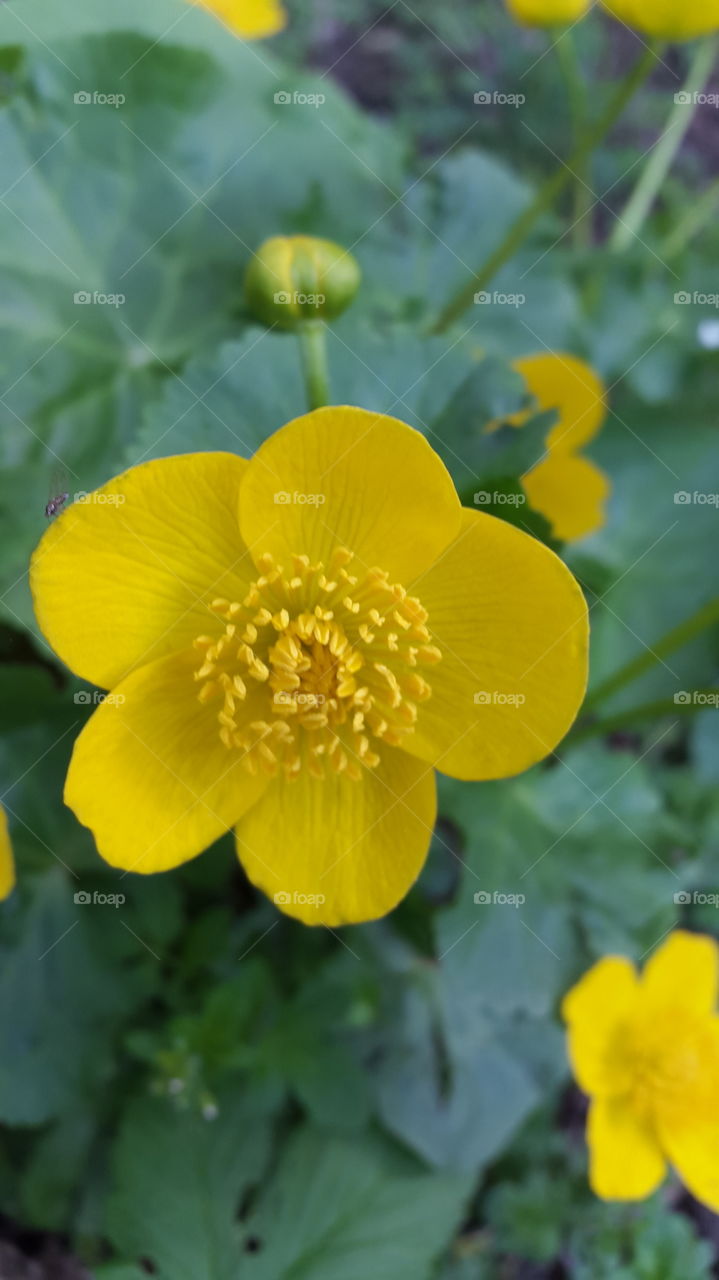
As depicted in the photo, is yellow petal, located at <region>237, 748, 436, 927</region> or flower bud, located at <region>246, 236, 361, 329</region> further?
flower bud, located at <region>246, 236, 361, 329</region>

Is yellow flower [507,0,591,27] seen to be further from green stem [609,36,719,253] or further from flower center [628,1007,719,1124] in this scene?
flower center [628,1007,719,1124]

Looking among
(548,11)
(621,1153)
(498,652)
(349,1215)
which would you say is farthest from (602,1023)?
(548,11)

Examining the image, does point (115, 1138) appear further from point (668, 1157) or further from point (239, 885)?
point (668, 1157)

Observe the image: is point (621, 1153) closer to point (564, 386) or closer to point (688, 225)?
point (564, 386)

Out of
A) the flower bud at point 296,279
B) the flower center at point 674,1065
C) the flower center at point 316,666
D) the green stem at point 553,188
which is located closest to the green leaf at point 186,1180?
the flower center at point 674,1065

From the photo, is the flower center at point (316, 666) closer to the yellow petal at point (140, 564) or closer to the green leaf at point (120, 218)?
the yellow petal at point (140, 564)

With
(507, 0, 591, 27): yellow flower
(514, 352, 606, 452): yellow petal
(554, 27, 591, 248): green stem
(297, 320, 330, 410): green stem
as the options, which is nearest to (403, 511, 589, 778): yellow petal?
(297, 320, 330, 410): green stem

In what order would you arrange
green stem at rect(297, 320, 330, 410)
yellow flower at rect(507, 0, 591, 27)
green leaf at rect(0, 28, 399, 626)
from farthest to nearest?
yellow flower at rect(507, 0, 591, 27) → green leaf at rect(0, 28, 399, 626) → green stem at rect(297, 320, 330, 410)
